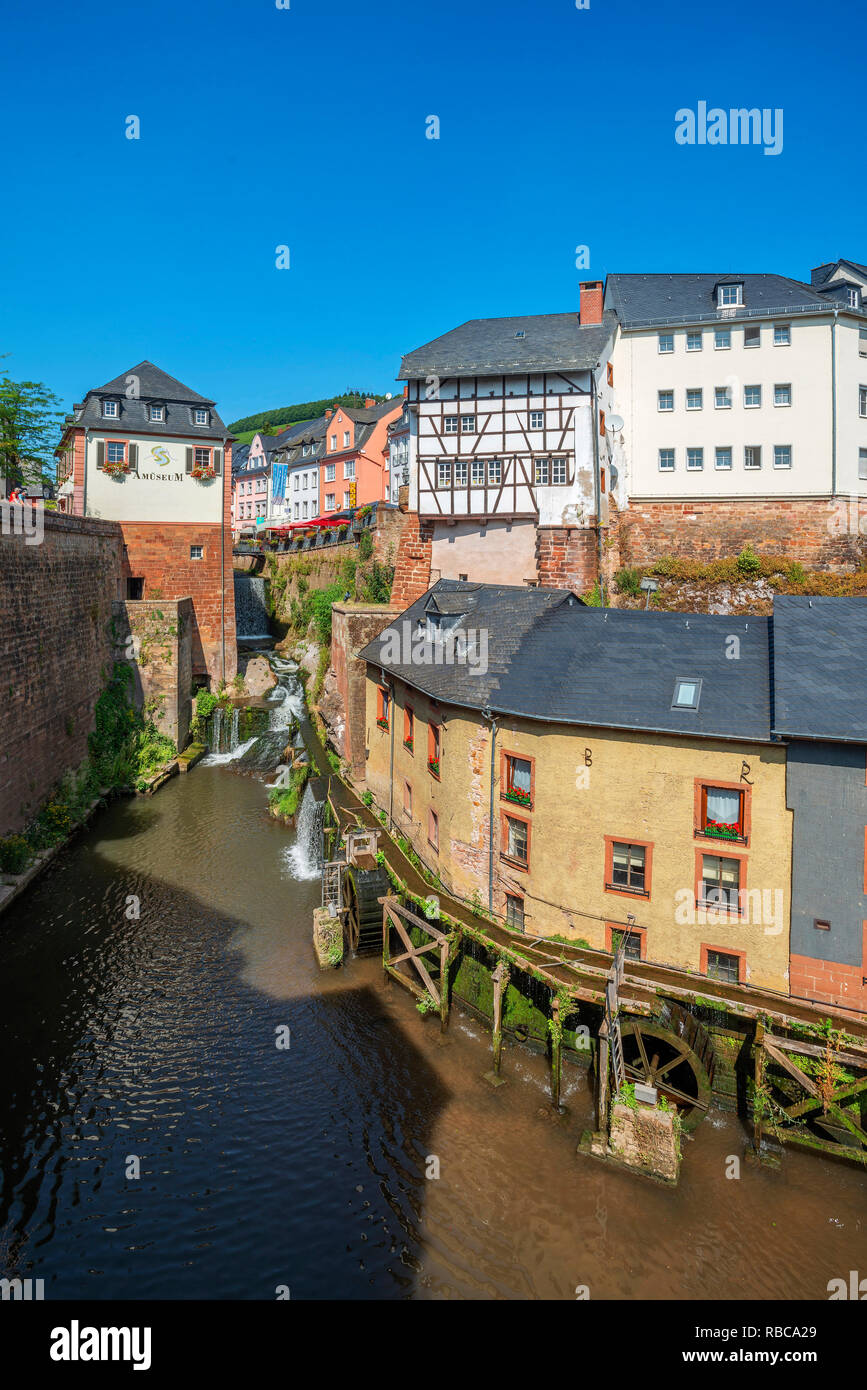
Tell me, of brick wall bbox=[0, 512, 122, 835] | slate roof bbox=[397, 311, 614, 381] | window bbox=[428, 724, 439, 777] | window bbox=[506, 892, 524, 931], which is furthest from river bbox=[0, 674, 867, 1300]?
slate roof bbox=[397, 311, 614, 381]

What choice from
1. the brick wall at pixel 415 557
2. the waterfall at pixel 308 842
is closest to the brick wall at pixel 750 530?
the brick wall at pixel 415 557

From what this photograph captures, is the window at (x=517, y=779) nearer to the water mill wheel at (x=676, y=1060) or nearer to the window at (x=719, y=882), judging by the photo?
the window at (x=719, y=882)

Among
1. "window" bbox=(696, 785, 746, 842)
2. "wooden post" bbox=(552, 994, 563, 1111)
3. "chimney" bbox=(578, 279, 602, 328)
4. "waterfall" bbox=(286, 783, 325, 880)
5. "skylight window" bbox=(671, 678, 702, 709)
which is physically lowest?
"wooden post" bbox=(552, 994, 563, 1111)

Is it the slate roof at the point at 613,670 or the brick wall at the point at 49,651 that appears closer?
the slate roof at the point at 613,670

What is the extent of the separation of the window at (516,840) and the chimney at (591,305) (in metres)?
23.8

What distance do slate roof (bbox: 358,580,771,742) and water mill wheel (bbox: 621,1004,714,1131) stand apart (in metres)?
4.74

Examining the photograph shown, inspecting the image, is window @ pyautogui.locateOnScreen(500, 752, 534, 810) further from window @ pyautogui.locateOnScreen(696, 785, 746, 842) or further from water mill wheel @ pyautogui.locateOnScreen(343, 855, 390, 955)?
water mill wheel @ pyautogui.locateOnScreen(343, 855, 390, 955)

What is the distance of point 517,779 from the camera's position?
1561 centimetres

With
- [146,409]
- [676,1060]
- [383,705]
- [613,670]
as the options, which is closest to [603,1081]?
[676,1060]

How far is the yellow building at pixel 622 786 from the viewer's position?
43.3ft

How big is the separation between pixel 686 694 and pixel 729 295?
24945 millimetres

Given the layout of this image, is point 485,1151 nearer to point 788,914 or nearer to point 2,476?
point 788,914

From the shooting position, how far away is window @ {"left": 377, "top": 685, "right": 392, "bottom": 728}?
23141 millimetres
